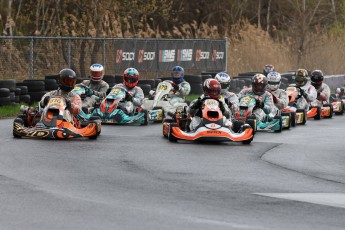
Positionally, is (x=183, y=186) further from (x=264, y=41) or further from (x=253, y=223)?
(x=264, y=41)

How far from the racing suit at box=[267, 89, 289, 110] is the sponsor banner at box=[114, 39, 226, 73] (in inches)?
357

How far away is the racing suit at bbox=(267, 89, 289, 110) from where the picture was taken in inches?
842

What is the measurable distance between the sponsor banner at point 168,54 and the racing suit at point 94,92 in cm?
787

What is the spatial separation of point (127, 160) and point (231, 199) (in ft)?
12.6

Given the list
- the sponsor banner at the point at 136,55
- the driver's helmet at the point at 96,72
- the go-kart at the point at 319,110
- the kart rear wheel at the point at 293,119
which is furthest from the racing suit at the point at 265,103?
the sponsor banner at the point at 136,55

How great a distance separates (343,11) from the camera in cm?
6025

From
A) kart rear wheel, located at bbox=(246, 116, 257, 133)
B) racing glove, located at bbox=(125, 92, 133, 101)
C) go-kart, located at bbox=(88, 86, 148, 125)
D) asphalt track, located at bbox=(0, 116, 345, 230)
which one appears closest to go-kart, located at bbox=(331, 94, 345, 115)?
go-kart, located at bbox=(88, 86, 148, 125)

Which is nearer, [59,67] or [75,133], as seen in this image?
[75,133]

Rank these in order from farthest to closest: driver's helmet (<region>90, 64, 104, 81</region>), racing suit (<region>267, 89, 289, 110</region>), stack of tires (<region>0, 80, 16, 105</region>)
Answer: stack of tires (<region>0, 80, 16, 105</region>) → driver's helmet (<region>90, 64, 104, 81</region>) → racing suit (<region>267, 89, 289, 110</region>)

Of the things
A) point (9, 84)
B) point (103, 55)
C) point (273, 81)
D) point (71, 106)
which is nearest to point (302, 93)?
point (273, 81)

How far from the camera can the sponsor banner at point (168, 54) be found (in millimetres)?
30938

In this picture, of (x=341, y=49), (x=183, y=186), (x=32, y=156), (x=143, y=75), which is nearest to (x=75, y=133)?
(x=32, y=156)

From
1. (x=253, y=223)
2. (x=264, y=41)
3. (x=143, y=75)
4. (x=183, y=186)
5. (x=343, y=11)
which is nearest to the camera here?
(x=253, y=223)

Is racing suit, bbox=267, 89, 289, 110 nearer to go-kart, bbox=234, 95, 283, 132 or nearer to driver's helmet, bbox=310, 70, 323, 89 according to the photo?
go-kart, bbox=234, 95, 283, 132
